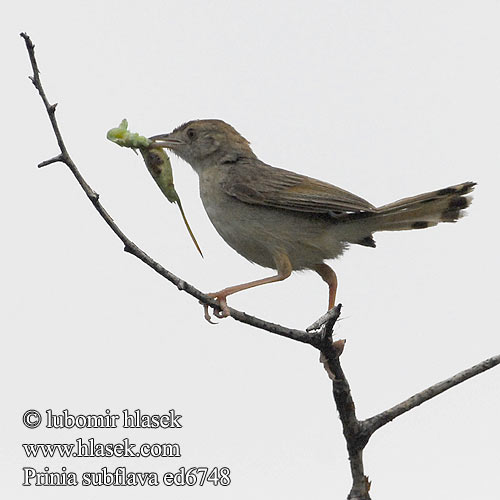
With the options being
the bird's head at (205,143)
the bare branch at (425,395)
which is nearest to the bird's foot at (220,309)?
the bare branch at (425,395)

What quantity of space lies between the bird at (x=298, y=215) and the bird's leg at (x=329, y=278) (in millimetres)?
132

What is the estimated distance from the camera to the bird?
27.6 feet

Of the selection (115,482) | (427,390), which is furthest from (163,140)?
(427,390)

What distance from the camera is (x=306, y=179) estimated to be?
8867 mm

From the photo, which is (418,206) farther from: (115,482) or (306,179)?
(115,482)

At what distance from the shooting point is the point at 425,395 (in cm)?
657

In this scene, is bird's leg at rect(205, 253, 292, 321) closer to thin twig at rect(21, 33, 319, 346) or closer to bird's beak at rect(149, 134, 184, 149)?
thin twig at rect(21, 33, 319, 346)

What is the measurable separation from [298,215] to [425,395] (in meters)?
2.63

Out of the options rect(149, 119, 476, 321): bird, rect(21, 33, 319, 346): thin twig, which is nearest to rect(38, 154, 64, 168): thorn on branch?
rect(21, 33, 319, 346): thin twig

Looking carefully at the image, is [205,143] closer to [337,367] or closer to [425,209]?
[425,209]

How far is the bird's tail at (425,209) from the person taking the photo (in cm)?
820

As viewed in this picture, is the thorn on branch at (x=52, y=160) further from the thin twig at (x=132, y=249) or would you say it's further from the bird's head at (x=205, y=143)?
the bird's head at (x=205, y=143)

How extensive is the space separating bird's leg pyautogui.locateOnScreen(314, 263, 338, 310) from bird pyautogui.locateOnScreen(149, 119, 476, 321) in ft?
0.43

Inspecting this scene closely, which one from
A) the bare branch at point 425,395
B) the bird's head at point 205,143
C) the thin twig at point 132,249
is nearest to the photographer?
the thin twig at point 132,249
